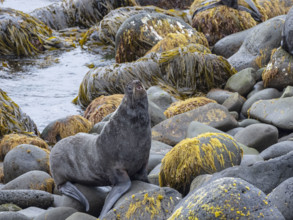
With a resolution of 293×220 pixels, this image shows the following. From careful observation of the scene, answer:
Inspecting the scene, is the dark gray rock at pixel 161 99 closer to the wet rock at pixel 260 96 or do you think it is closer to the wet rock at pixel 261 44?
the wet rock at pixel 260 96

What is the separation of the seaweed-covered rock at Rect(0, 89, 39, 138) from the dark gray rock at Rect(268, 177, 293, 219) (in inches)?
221

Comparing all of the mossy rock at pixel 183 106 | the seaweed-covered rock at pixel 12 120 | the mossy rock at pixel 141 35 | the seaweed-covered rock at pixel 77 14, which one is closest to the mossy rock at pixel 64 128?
the seaweed-covered rock at pixel 12 120

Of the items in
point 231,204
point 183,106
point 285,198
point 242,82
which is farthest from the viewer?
point 242,82

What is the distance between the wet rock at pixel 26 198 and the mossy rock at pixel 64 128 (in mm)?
2831

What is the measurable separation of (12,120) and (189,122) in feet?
9.92

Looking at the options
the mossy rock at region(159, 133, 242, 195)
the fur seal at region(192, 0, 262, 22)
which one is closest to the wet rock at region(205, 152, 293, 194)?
the mossy rock at region(159, 133, 242, 195)

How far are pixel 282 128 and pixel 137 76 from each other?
12.3 feet

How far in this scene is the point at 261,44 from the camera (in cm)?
895

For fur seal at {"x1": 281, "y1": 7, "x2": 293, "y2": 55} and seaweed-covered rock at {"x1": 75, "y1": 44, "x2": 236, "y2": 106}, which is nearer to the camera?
fur seal at {"x1": 281, "y1": 7, "x2": 293, "y2": 55}

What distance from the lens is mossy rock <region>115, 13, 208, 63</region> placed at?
11367 millimetres

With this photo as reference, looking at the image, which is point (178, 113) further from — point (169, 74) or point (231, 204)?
point (231, 204)

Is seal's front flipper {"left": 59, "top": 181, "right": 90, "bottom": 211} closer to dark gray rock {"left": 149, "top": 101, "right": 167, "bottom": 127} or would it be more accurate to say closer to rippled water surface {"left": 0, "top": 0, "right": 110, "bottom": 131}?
dark gray rock {"left": 149, "top": 101, "right": 167, "bottom": 127}

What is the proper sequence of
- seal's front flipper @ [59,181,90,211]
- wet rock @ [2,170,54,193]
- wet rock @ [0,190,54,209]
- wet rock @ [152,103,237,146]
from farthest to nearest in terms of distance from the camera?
wet rock @ [152,103,237,146] → wet rock @ [2,170,54,193] → wet rock @ [0,190,54,209] → seal's front flipper @ [59,181,90,211]

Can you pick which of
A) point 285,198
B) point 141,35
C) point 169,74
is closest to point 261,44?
point 169,74
